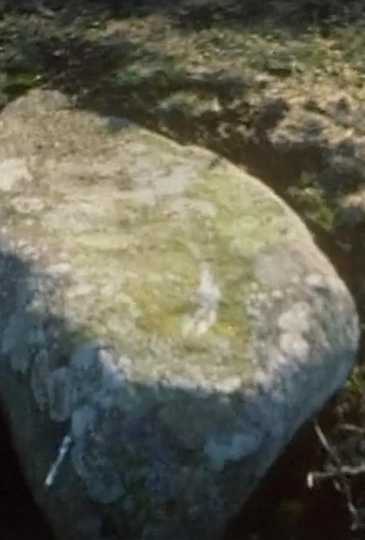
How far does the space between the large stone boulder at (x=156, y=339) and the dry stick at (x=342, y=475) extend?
10cm

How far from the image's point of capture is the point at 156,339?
2.56 m

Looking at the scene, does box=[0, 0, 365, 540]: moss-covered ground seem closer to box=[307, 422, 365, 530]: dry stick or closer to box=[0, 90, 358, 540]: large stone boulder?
box=[307, 422, 365, 530]: dry stick

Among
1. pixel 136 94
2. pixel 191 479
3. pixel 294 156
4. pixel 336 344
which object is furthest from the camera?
pixel 136 94

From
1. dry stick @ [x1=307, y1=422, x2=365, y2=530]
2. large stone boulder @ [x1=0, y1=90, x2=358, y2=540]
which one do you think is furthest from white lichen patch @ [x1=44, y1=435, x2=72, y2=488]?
dry stick @ [x1=307, y1=422, x2=365, y2=530]

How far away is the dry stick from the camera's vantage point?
261 cm

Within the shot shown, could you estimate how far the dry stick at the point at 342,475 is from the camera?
2.61 metres

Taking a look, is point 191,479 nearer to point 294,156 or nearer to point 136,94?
point 294,156

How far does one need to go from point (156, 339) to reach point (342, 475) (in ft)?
1.59

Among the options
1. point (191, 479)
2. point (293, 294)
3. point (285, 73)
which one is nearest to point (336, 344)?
point (293, 294)

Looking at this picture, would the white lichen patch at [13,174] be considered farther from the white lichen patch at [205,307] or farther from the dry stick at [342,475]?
the dry stick at [342,475]

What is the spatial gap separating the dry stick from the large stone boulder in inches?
4.0

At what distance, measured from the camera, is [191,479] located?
8.00 ft

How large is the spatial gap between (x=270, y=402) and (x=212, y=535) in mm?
285

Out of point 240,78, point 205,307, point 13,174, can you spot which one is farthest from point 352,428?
point 240,78
